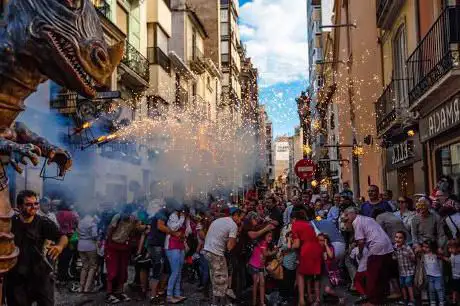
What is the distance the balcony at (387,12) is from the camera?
1553 cm

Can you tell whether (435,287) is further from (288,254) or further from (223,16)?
(223,16)

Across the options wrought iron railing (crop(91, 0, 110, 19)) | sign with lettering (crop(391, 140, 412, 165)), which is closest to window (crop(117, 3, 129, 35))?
wrought iron railing (crop(91, 0, 110, 19))

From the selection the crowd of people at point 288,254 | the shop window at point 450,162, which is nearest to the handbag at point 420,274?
the crowd of people at point 288,254

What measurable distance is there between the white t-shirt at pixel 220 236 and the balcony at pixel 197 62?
98.7ft

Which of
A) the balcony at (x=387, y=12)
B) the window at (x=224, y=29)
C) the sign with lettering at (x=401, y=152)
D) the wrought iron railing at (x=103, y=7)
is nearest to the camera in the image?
the sign with lettering at (x=401, y=152)

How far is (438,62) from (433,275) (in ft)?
13.3

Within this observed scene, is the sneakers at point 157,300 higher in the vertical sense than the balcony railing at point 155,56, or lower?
lower

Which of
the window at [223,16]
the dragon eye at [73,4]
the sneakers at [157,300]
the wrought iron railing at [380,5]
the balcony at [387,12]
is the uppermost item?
the window at [223,16]

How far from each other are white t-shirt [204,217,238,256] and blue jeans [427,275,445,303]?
2846 mm

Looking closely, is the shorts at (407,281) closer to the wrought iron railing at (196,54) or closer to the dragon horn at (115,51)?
the dragon horn at (115,51)

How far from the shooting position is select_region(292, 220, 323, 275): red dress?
30.2 ft

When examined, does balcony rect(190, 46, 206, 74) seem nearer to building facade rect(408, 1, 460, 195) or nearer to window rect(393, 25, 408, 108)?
window rect(393, 25, 408, 108)

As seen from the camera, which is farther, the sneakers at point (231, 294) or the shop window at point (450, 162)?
the shop window at point (450, 162)

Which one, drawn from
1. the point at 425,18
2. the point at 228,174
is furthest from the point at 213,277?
the point at 228,174
